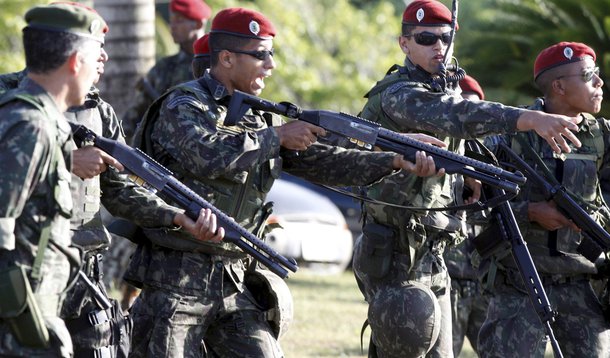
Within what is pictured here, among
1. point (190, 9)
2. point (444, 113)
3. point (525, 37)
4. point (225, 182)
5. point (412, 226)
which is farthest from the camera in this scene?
point (525, 37)

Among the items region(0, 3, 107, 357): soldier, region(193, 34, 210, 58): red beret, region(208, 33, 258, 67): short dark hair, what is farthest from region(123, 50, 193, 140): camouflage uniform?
region(0, 3, 107, 357): soldier

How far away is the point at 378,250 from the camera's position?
25.8 feet

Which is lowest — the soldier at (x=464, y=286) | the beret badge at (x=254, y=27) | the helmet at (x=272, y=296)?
the helmet at (x=272, y=296)

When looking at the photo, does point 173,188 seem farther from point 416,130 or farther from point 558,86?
point 558,86

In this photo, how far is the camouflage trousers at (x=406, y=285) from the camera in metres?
7.62

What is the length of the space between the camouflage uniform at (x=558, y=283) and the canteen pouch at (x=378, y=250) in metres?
0.88

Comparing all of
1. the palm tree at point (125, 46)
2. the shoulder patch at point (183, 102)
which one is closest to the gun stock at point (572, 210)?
the shoulder patch at point (183, 102)

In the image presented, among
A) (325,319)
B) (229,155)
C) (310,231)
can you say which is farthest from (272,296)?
(310,231)

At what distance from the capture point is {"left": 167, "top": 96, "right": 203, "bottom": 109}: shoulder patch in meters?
6.77

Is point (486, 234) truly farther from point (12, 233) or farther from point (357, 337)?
point (357, 337)

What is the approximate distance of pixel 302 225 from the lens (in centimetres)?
1856

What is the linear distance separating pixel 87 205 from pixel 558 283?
3.24 m

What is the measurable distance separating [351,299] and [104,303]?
9.71m

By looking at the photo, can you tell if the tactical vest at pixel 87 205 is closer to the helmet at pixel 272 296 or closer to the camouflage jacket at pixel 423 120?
the helmet at pixel 272 296
